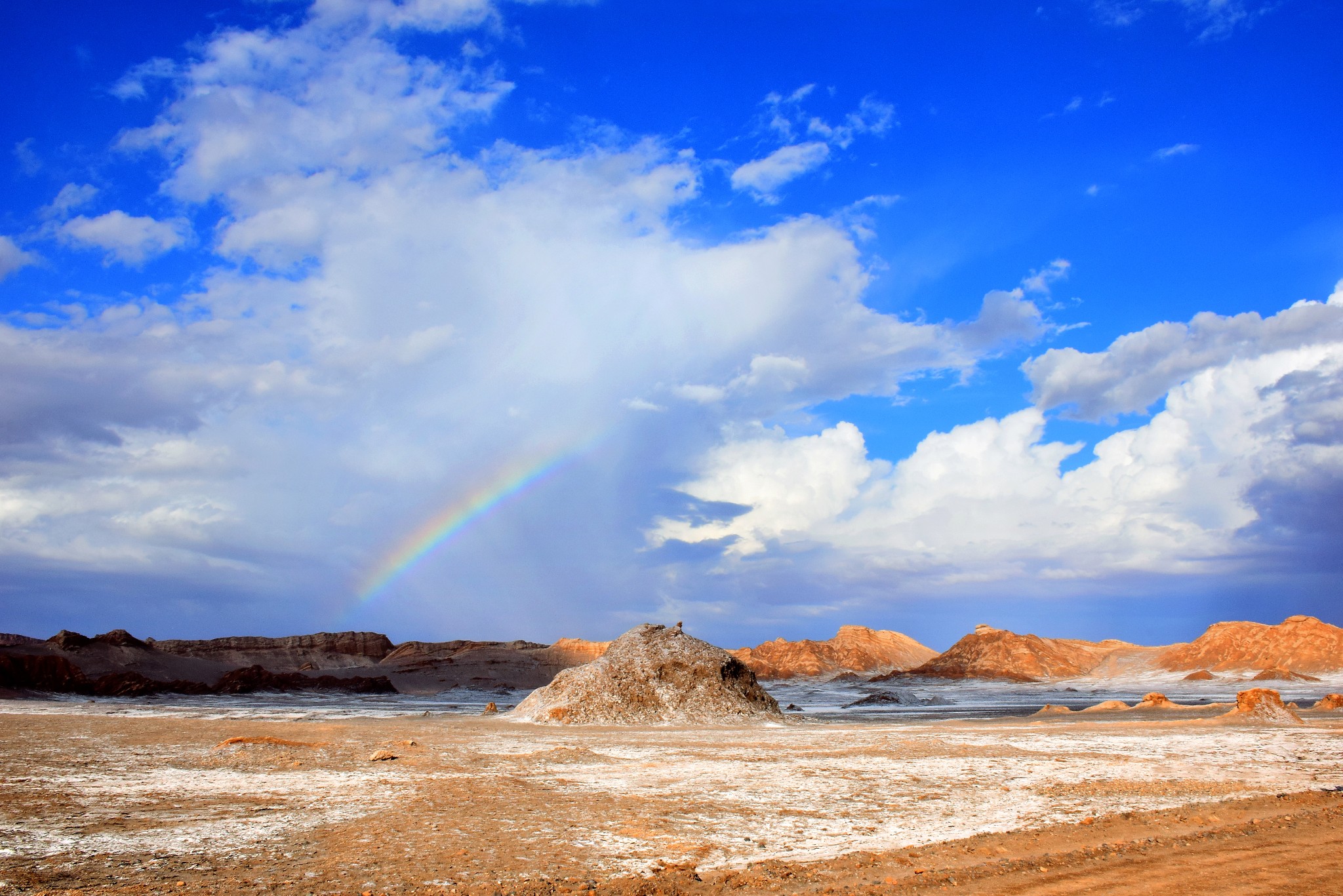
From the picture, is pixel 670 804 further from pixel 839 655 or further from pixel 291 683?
pixel 839 655

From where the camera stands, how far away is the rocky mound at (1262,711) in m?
23.3

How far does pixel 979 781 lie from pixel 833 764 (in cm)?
302

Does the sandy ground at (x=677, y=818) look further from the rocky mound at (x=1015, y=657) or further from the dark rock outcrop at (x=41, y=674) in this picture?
the rocky mound at (x=1015, y=657)

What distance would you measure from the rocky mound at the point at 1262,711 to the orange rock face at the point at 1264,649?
218 feet

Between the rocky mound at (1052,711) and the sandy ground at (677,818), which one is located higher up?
the sandy ground at (677,818)

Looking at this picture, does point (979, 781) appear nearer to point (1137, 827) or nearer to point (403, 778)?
point (1137, 827)

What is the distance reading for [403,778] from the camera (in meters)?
13.0

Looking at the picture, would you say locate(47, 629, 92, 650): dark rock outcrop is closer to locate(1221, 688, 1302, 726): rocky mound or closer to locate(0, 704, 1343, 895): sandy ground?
locate(0, 704, 1343, 895): sandy ground

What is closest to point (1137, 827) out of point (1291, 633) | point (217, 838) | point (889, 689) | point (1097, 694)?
point (217, 838)

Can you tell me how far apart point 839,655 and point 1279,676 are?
225 ft

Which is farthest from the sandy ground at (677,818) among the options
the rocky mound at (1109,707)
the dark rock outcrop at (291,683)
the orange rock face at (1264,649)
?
the orange rock face at (1264,649)

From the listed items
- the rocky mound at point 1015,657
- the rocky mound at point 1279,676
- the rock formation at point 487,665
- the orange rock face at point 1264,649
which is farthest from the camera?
the rocky mound at point 1015,657

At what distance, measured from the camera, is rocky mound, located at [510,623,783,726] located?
92.0 feet

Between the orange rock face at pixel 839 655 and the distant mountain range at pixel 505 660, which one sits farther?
the orange rock face at pixel 839 655
